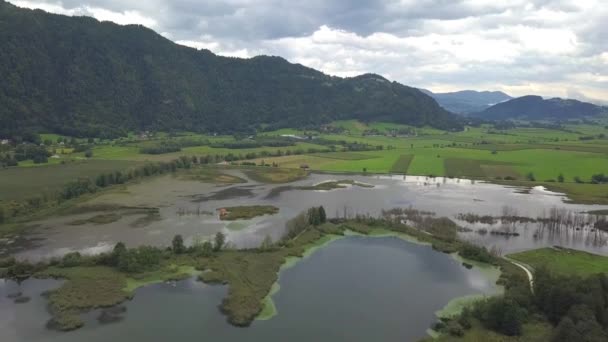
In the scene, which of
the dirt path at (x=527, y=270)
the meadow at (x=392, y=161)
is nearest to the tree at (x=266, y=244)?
the dirt path at (x=527, y=270)

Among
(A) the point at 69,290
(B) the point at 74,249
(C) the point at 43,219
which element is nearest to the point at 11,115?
(C) the point at 43,219

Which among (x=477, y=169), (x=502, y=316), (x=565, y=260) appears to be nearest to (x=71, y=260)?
(x=502, y=316)

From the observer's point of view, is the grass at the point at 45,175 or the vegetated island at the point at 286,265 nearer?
the vegetated island at the point at 286,265

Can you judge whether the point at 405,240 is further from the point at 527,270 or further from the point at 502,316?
the point at 502,316

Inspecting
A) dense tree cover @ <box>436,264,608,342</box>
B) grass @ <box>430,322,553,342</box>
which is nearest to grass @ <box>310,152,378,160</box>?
dense tree cover @ <box>436,264,608,342</box>

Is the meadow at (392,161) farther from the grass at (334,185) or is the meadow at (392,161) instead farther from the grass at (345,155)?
the grass at (334,185)

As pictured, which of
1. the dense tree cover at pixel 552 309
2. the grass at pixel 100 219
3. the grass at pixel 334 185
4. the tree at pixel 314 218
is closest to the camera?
the dense tree cover at pixel 552 309
